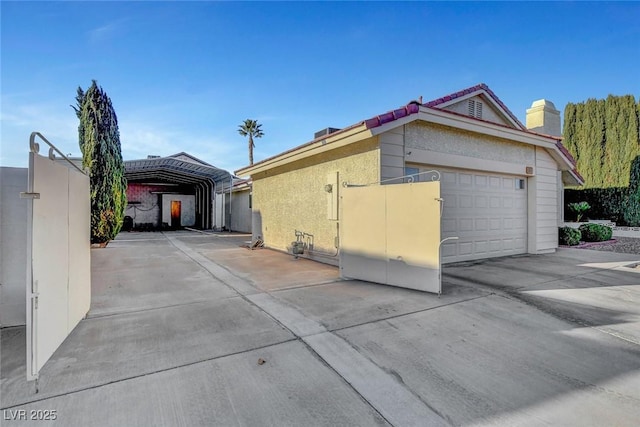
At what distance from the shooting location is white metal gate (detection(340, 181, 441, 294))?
16.4 feet

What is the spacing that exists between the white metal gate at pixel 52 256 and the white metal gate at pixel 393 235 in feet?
14.2

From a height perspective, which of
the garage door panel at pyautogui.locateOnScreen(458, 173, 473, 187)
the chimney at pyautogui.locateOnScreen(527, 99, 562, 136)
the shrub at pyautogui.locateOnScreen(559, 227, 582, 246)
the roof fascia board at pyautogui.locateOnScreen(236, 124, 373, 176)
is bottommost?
the shrub at pyautogui.locateOnScreen(559, 227, 582, 246)

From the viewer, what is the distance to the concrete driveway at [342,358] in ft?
6.95

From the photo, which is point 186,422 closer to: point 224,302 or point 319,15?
point 224,302

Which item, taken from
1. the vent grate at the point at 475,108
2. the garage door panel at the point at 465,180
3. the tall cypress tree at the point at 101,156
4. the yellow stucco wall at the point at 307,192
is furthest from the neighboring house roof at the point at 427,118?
the tall cypress tree at the point at 101,156

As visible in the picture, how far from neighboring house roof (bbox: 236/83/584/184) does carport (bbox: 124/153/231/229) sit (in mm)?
7811

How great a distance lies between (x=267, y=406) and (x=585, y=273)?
299 inches

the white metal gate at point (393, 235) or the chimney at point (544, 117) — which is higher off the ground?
the chimney at point (544, 117)

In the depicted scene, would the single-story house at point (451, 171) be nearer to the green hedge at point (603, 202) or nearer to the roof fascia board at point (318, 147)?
the roof fascia board at point (318, 147)

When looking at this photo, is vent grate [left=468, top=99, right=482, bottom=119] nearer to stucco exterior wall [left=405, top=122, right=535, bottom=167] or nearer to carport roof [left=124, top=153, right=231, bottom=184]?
stucco exterior wall [left=405, top=122, right=535, bottom=167]

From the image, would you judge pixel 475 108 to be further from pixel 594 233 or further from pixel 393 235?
pixel 594 233

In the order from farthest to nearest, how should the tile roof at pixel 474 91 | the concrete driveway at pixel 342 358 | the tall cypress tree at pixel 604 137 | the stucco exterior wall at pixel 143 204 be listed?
the stucco exterior wall at pixel 143 204
the tall cypress tree at pixel 604 137
the tile roof at pixel 474 91
the concrete driveway at pixel 342 358

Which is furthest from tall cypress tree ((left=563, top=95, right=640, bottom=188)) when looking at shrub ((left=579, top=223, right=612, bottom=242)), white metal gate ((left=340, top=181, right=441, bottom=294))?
white metal gate ((left=340, top=181, right=441, bottom=294))

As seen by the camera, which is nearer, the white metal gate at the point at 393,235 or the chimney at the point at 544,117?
the white metal gate at the point at 393,235
